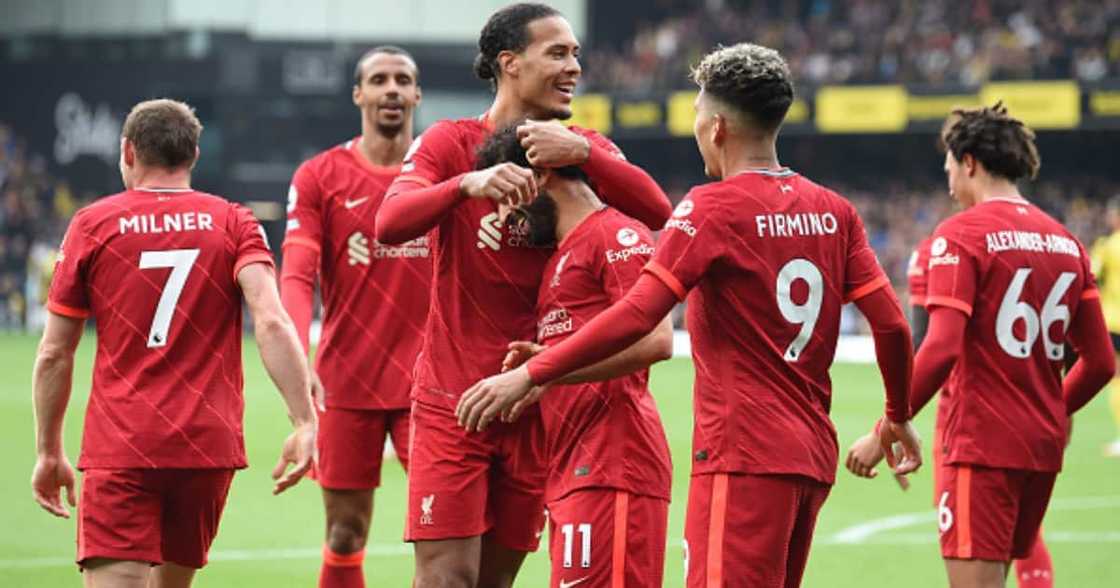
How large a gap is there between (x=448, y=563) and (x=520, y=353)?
104 cm

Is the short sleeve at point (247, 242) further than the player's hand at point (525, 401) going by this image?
Yes

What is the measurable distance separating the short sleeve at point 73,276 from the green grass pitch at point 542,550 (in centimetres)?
386

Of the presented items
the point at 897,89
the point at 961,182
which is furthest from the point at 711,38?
the point at 961,182

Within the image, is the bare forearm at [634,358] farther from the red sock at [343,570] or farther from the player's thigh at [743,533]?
the red sock at [343,570]

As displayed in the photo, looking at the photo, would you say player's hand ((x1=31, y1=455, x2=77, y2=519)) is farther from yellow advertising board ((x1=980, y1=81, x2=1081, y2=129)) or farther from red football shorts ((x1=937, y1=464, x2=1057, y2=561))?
yellow advertising board ((x1=980, y1=81, x2=1081, y2=129))

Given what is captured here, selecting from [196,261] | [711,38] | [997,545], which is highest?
[711,38]

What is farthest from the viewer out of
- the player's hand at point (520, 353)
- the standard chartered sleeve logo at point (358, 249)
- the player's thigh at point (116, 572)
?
the standard chartered sleeve logo at point (358, 249)

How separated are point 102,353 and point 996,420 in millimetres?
3253

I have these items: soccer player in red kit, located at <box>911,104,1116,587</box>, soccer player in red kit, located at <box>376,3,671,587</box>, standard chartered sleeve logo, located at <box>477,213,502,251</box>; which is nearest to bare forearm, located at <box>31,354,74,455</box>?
soccer player in red kit, located at <box>376,3,671,587</box>

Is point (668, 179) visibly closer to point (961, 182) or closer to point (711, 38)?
point (711, 38)

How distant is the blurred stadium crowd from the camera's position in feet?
106

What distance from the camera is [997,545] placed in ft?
20.2

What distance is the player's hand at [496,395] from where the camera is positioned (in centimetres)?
493

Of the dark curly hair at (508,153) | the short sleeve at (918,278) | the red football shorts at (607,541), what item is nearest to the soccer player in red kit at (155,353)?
the dark curly hair at (508,153)
